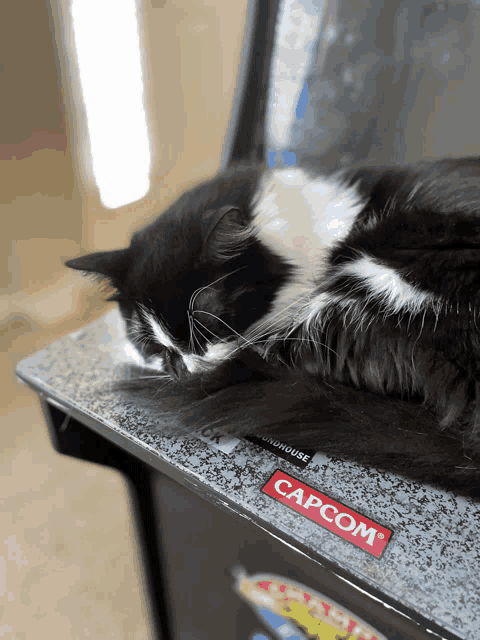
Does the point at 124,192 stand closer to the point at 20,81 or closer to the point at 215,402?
the point at 20,81

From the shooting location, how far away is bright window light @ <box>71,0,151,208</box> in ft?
5.22

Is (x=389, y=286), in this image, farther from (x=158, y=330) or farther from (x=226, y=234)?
(x=158, y=330)

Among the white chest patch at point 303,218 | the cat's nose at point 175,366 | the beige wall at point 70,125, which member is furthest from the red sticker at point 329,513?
the beige wall at point 70,125

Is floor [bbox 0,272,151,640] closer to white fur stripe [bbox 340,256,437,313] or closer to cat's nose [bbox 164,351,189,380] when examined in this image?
cat's nose [bbox 164,351,189,380]

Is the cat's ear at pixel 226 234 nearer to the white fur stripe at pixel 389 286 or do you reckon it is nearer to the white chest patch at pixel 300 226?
the white chest patch at pixel 300 226

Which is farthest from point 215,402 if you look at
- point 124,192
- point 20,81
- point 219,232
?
point 20,81

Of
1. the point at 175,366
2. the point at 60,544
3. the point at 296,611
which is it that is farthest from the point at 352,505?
the point at 60,544

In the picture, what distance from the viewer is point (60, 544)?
1336 mm

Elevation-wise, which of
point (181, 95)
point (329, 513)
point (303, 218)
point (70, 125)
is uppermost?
point (181, 95)

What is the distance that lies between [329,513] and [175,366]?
0.39 m

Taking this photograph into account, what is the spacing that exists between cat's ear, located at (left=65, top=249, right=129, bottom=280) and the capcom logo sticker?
1.87 feet

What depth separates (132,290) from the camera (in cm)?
81

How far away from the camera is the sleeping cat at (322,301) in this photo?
0.59 m

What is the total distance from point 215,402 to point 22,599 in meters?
1.07
